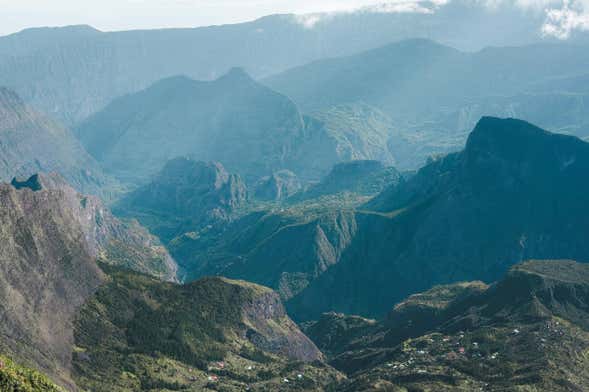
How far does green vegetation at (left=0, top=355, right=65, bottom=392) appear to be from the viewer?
513 feet

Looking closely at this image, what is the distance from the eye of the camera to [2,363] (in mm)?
164000

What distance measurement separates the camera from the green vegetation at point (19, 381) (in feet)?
513

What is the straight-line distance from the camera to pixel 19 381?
159 meters

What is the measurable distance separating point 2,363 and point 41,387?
10131 millimetres

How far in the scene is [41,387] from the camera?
163m
